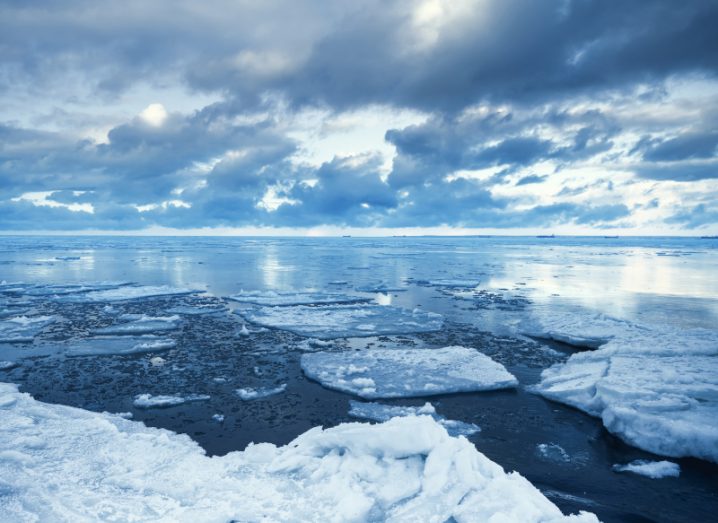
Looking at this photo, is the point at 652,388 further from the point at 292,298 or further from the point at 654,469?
the point at 292,298

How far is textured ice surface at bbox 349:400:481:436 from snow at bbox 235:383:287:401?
181 cm

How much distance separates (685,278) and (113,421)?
39796 millimetres

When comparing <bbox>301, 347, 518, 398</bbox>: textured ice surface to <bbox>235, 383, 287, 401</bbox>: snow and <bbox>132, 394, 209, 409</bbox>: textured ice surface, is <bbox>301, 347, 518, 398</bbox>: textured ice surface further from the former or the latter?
<bbox>132, 394, 209, 409</bbox>: textured ice surface

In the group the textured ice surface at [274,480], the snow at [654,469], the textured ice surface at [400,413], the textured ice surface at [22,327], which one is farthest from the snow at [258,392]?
the textured ice surface at [22,327]

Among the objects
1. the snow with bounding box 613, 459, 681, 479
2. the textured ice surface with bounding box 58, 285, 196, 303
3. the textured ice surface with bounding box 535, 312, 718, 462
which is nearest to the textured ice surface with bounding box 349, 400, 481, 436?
the snow with bounding box 613, 459, 681, 479

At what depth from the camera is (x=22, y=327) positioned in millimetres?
16062

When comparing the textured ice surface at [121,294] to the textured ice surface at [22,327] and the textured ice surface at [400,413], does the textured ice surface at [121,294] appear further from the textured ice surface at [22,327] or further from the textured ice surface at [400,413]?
the textured ice surface at [400,413]

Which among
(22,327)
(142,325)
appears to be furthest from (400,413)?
(22,327)

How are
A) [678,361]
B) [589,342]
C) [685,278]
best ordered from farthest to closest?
[685,278], [589,342], [678,361]

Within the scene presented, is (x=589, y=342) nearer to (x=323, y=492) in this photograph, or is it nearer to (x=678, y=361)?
(x=678, y=361)

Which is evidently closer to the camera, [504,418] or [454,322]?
[504,418]

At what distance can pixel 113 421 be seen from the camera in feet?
27.7

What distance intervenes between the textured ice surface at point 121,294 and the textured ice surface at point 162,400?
14.7 m

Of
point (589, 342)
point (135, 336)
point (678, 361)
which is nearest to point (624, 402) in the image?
point (678, 361)
